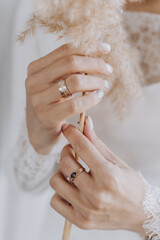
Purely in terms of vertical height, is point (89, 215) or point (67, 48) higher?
point (67, 48)

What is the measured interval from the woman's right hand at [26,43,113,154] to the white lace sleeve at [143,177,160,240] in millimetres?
241

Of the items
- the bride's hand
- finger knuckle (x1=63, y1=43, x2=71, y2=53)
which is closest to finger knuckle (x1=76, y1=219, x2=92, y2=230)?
the bride's hand

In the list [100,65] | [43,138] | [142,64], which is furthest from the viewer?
[142,64]

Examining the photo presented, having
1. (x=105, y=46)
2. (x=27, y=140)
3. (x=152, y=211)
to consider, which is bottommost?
(x=152, y=211)

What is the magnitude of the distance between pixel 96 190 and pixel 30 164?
334mm

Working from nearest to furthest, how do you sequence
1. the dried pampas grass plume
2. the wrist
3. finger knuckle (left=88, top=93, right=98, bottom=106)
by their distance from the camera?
the dried pampas grass plume → finger knuckle (left=88, top=93, right=98, bottom=106) → the wrist

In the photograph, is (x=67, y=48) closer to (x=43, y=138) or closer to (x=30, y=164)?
(x=43, y=138)

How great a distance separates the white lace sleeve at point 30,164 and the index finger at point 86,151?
0.63 ft

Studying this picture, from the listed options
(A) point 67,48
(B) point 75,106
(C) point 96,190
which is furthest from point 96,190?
(A) point 67,48

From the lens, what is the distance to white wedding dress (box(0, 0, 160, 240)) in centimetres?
78

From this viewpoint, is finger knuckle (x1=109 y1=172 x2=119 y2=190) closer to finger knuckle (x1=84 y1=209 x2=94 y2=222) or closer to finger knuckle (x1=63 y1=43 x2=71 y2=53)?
finger knuckle (x1=84 y1=209 x2=94 y2=222)

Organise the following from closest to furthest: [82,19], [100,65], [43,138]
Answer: [82,19]
[100,65]
[43,138]

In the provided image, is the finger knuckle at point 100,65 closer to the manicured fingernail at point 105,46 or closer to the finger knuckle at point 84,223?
the manicured fingernail at point 105,46

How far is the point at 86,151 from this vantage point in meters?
0.52
